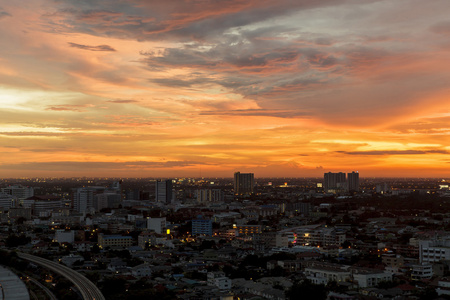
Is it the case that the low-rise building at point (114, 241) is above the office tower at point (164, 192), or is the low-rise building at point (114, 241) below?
below

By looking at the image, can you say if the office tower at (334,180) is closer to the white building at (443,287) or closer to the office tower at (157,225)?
the office tower at (157,225)

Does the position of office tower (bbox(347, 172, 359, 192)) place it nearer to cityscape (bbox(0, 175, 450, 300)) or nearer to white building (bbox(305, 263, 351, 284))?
cityscape (bbox(0, 175, 450, 300))

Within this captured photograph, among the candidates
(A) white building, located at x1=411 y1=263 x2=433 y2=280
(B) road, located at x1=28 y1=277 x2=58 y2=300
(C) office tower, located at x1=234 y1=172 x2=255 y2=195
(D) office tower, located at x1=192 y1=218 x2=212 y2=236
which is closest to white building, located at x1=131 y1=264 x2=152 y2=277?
(B) road, located at x1=28 y1=277 x2=58 y2=300

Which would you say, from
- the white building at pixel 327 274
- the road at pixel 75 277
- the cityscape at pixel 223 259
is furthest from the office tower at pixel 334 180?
the white building at pixel 327 274

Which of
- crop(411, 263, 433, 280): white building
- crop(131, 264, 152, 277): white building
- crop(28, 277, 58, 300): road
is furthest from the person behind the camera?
crop(131, 264, 152, 277): white building

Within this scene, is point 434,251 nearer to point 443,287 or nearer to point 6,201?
point 443,287

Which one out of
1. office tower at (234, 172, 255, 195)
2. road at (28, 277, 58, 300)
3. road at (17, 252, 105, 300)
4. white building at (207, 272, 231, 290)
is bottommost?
road at (28, 277, 58, 300)

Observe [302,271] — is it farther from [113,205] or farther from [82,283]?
[113,205]

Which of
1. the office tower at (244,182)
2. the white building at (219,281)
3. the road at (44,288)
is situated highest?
the office tower at (244,182)

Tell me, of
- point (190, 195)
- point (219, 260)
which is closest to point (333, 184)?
point (190, 195)
